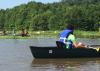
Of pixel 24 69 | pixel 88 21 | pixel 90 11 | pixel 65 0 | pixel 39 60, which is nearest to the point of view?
pixel 24 69

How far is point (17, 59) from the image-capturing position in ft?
76.5

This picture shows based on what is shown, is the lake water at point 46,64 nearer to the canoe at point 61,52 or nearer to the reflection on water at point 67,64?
the reflection on water at point 67,64

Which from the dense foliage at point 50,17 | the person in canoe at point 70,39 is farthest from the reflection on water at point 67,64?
the dense foliage at point 50,17

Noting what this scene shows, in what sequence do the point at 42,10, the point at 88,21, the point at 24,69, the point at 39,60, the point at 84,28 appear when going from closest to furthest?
the point at 24,69, the point at 39,60, the point at 84,28, the point at 88,21, the point at 42,10

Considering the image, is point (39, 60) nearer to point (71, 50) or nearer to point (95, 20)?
point (71, 50)

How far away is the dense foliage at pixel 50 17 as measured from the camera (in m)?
96.5

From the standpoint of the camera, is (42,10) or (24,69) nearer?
(24,69)

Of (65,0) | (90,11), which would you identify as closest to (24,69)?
(90,11)

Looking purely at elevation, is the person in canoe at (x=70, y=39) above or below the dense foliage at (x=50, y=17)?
above

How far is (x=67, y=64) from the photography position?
2088 centimetres

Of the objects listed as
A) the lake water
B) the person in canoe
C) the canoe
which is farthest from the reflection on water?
the person in canoe

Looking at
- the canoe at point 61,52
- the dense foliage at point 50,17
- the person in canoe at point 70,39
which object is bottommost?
the dense foliage at point 50,17

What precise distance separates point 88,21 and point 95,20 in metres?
5.31

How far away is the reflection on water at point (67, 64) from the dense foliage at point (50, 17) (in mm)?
55098
